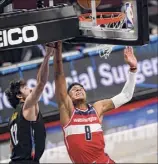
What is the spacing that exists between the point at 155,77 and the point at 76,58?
5.01 feet

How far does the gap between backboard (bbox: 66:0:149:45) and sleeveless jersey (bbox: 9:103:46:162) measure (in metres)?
1.27

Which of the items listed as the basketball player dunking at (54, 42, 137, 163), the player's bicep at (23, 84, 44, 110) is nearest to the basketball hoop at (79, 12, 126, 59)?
the player's bicep at (23, 84, 44, 110)

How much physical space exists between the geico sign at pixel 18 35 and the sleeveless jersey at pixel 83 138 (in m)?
2.15

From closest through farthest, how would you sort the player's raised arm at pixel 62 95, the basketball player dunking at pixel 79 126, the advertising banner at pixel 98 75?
the player's raised arm at pixel 62 95
the basketball player dunking at pixel 79 126
the advertising banner at pixel 98 75

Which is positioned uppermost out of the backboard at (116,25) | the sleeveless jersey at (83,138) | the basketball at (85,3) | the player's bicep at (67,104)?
the basketball at (85,3)

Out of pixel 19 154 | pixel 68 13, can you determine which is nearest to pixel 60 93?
pixel 19 154

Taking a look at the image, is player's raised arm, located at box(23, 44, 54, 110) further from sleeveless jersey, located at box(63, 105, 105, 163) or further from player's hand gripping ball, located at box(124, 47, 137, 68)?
player's hand gripping ball, located at box(124, 47, 137, 68)

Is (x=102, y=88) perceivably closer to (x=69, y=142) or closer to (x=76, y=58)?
(x=76, y=58)

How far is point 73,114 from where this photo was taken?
681 centimetres

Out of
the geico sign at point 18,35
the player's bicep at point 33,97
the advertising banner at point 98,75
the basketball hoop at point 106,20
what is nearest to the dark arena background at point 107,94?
the advertising banner at point 98,75

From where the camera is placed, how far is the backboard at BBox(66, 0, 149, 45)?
4.95m

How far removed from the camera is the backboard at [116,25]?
195 inches

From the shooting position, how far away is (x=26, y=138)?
622 centimetres

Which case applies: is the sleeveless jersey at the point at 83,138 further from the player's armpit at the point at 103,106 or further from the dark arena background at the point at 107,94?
the dark arena background at the point at 107,94
